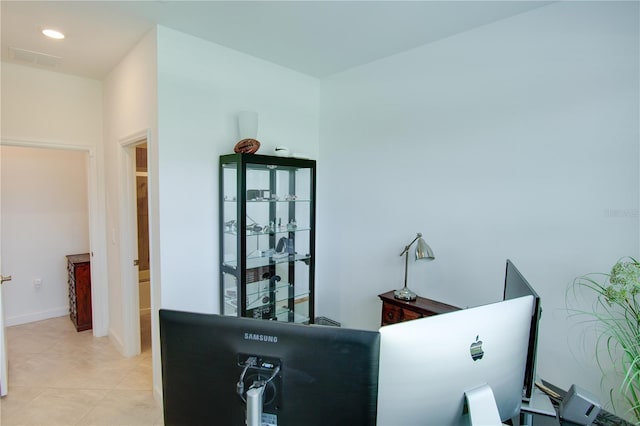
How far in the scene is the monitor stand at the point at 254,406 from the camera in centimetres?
85

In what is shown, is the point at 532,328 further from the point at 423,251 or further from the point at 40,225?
the point at 40,225

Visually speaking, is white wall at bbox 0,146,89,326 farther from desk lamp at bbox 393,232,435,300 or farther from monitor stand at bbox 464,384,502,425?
monitor stand at bbox 464,384,502,425

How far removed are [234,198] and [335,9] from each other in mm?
1606

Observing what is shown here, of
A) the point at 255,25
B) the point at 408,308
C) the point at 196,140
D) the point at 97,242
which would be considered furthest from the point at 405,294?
the point at 97,242

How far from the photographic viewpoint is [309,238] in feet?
Result: 11.0

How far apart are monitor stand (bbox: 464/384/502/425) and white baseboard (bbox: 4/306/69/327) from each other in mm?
5141

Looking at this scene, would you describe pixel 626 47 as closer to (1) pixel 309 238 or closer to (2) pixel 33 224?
(1) pixel 309 238

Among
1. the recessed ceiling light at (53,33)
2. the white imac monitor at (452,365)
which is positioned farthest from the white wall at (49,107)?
the white imac monitor at (452,365)

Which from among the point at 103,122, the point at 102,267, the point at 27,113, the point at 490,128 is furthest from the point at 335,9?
the point at 102,267

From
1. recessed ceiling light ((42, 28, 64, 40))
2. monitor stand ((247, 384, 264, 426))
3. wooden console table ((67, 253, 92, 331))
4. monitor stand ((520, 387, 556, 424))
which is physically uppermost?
recessed ceiling light ((42, 28, 64, 40))

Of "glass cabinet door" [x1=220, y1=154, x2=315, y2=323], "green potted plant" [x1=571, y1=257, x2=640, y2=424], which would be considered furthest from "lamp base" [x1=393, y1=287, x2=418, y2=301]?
"green potted plant" [x1=571, y1=257, x2=640, y2=424]

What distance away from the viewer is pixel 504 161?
90.4 inches

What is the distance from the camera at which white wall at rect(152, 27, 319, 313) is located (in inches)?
97.3

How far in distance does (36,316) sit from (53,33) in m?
3.51
